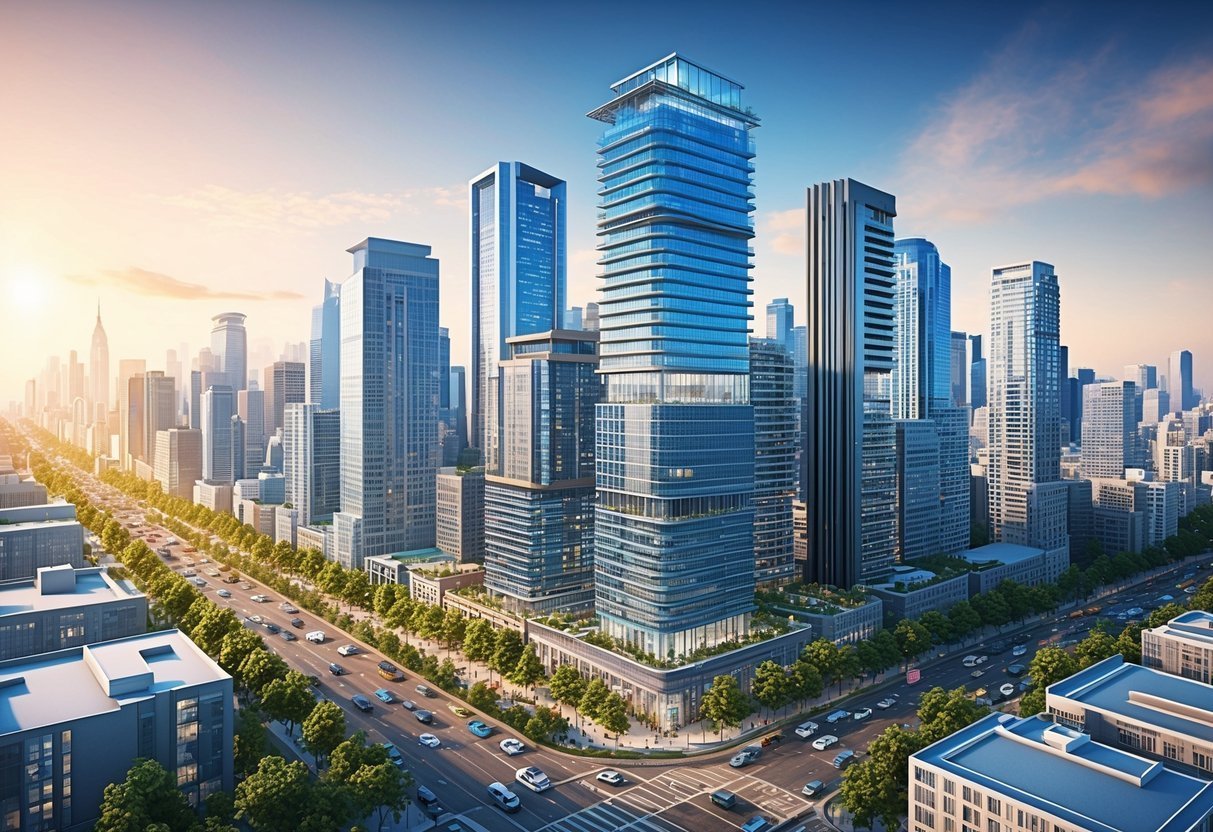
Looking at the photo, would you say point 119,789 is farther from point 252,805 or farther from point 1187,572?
point 1187,572

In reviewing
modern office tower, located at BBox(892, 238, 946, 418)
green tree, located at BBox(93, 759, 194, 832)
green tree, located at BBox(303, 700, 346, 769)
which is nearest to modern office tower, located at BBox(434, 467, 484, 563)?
green tree, located at BBox(303, 700, 346, 769)

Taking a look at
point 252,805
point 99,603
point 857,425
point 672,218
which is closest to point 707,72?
point 672,218

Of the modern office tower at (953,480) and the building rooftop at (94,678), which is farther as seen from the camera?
the modern office tower at (953,480)

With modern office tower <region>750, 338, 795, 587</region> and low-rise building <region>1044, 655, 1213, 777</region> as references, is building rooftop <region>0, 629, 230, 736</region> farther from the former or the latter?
modern office tower <region>750, 338, 795, 587</region>

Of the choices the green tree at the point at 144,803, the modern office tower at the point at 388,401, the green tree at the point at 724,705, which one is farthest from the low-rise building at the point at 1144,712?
the modern office tower at the point at 388,401

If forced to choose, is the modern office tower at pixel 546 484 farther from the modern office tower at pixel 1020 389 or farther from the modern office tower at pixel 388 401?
the modern office tower at pixel 1020 389

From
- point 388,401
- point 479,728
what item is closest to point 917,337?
point 388,401

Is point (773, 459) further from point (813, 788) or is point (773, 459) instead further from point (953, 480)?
point (813, 788)
